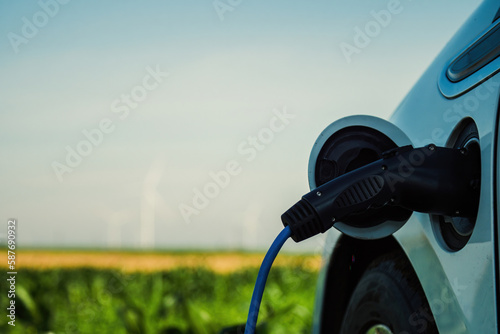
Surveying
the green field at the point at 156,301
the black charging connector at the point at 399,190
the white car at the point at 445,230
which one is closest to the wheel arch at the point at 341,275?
the white car at the point at 445,230

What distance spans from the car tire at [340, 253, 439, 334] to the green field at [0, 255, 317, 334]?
38.2 inches

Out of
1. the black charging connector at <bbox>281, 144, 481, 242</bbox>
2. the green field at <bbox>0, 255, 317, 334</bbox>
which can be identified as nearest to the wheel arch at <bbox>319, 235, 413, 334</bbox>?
the black charging connector at <bbox>281, 144, 481, 242</bbox>

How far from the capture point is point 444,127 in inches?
54.8

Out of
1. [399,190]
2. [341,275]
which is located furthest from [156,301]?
[399,190]

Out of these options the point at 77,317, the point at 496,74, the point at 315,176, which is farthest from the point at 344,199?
the point at 77,317

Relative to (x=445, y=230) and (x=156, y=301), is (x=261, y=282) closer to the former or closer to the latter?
(x=445, y=230)

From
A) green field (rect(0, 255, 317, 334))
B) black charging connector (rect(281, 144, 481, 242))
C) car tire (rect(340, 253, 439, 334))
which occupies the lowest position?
green field (rect(0, 255, 317, 334))

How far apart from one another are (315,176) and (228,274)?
9.65 metres

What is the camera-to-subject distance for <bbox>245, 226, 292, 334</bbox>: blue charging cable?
4.28ft

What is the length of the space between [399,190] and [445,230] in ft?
0.48

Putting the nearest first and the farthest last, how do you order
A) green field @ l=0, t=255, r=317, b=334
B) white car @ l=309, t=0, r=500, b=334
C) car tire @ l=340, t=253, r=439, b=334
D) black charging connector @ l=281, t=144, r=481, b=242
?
white car @ l=309, t=0, r=500, b=334 < black charging connector @ l=281, t=144, r=481, b=242 < car tire @ l=340, t=253, r=439, b=334 < green field @ l=0, t=255, r=317, b=334

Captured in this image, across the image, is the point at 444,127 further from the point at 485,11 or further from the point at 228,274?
the point at 228,274

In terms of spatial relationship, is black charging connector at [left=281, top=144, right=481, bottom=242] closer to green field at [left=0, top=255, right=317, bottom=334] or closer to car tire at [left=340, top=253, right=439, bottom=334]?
car tire at [left=340, top=253, right=439, bottom=334]

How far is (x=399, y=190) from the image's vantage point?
1296 millimetres
